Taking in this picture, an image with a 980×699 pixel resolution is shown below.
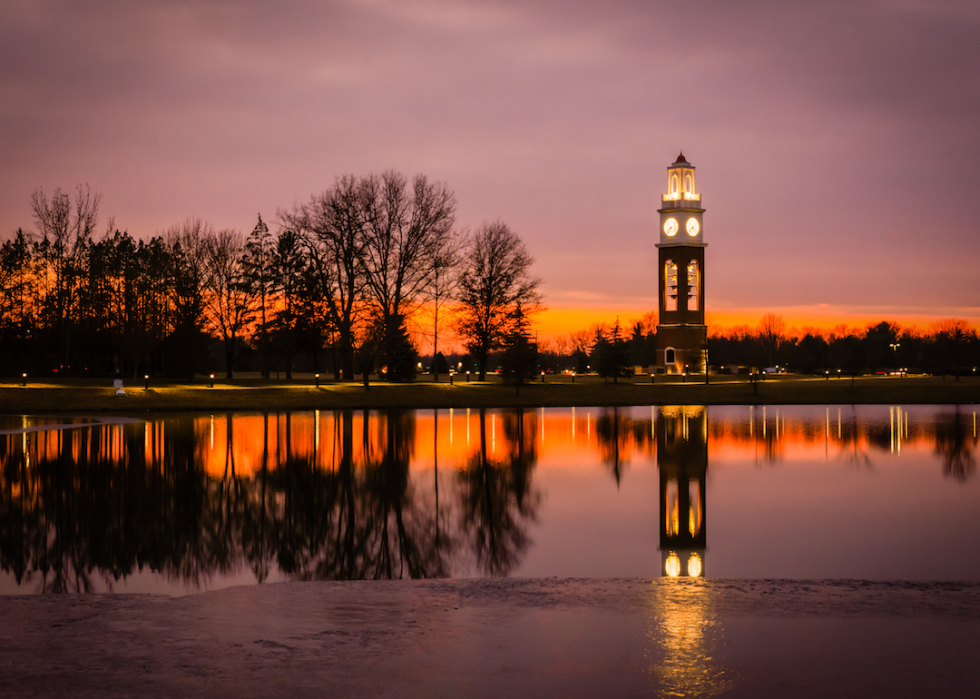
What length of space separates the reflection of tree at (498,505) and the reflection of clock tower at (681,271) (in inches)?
3096

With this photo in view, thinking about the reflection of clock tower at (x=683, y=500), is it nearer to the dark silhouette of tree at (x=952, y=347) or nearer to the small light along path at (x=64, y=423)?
the small light along path at (x=64, y=423)

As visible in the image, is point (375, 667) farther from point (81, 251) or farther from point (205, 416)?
point (81, 251)

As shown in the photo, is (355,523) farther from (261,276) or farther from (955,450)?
(261,276)

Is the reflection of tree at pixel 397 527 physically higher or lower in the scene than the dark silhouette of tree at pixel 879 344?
lower

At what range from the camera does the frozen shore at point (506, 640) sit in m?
7.23

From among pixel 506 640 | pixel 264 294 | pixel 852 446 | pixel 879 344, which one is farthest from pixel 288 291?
pixel 879 344

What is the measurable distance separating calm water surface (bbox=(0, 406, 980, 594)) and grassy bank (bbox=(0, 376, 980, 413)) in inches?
696

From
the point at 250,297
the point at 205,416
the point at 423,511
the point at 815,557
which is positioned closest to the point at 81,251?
the point at 250,297

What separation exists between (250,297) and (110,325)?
1532cm

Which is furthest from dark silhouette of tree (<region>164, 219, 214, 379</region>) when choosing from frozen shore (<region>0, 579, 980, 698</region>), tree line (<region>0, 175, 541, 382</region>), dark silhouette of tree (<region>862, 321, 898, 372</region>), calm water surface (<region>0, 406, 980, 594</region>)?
dark silhouette of tree (<region>862, 321, 898, 372</region>)

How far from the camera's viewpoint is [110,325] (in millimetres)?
75312

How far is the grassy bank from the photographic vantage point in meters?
49.7

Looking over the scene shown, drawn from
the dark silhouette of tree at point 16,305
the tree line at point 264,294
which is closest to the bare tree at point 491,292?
the tree line at point 264,294

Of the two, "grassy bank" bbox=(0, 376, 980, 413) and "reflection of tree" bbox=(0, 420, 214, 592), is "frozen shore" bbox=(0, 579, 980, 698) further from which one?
"grassy bank" bbox=(0, 376, 980, 413)
